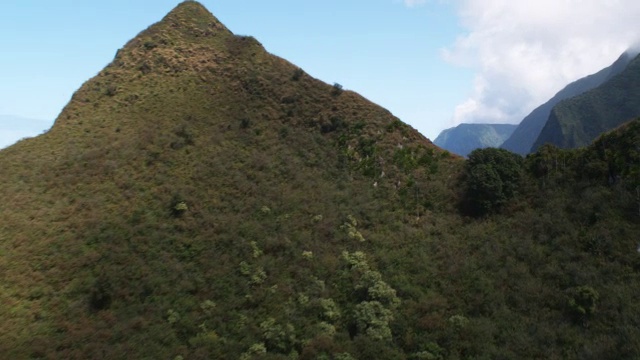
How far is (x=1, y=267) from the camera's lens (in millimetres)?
27953

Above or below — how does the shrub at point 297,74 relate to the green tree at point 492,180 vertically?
above

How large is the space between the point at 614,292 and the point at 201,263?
26291mm

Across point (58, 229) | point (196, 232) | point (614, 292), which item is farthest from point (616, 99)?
point (58, 229)

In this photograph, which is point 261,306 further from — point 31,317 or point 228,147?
point 228,147

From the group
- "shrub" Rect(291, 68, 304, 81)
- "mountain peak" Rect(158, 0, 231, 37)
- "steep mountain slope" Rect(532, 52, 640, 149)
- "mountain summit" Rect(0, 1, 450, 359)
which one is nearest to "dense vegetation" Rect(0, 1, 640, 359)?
"mountain summit" Rect(0, 1, 450, 359)

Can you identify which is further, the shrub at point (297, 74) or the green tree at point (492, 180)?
the shrub at point (297, 74)

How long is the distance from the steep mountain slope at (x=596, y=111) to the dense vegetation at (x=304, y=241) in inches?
4081

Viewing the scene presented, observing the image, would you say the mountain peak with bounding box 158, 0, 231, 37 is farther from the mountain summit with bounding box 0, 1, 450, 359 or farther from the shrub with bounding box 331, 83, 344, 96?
the shrub with bounding box 331, 83, 344, 96

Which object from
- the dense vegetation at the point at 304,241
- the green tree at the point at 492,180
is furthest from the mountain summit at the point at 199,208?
the green tree at the point at 492,180

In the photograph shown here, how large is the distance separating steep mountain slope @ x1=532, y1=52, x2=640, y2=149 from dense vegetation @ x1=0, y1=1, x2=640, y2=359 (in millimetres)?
103669

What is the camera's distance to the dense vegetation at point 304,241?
76.6 ft

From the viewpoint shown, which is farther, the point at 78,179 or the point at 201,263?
the point at 78,179

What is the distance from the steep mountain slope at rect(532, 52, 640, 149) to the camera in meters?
122

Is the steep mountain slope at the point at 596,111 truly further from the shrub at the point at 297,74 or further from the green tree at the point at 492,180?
the green tree at the point at 492,180
